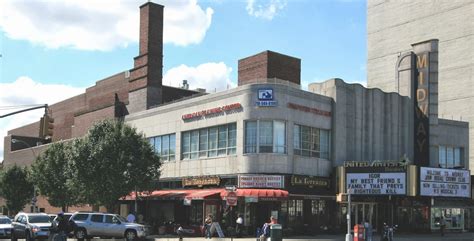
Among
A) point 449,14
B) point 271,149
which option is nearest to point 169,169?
point 271,149

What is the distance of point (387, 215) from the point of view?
4753 cm

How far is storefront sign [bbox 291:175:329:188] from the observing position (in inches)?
1638

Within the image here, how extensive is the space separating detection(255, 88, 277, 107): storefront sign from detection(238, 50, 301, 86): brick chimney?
441 inches

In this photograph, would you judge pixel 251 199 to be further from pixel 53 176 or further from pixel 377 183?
pixel 53 176

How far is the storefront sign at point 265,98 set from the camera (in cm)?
4103

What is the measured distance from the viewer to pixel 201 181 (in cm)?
4469

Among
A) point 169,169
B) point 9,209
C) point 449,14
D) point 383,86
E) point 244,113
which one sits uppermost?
point 449,14

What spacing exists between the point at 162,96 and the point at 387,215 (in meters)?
22.1

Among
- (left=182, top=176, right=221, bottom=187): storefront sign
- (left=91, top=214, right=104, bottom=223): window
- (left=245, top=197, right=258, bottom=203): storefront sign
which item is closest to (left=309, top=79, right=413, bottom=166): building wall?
(left=245, top=197, right=258, bottom=203): storefront sign

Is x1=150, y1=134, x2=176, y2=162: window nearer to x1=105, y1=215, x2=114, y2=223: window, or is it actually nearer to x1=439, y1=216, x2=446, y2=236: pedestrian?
x1=105, y1=215, x2=114, y2=223: window

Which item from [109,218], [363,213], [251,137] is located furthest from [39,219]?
[363,213]

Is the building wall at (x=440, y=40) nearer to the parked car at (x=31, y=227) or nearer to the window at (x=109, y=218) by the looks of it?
the window at (x=109, y=218)

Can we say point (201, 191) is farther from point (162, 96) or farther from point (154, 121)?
point (162, 96)

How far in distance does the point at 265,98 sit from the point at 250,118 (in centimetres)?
168
